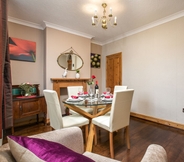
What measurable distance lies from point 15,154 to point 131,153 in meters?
1.73

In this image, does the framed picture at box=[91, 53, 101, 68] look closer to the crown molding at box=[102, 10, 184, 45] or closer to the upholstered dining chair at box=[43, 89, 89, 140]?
the crown molding at box=[102, 10, 184, 45]

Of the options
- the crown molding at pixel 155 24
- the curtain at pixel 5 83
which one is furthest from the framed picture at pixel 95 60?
the curtain at pixel 5 83

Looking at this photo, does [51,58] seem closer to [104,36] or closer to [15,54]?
[15,54]

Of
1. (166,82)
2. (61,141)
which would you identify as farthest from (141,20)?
(61,141)

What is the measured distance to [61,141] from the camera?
3.07 ft

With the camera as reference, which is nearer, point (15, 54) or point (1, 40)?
A: point (1, 40)

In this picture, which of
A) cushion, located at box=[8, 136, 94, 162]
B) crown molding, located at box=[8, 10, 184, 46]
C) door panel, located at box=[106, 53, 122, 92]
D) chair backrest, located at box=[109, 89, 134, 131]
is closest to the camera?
cushion, located at box=[8, 136, 94, 162]

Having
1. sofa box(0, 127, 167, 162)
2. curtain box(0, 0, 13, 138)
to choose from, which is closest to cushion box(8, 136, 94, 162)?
sofa box(0, 127, 167, 162)

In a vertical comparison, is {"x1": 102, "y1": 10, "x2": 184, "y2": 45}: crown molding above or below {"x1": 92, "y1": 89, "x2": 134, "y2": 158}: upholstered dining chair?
above

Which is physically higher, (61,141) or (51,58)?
(51,58)

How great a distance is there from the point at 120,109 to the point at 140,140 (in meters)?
0.96

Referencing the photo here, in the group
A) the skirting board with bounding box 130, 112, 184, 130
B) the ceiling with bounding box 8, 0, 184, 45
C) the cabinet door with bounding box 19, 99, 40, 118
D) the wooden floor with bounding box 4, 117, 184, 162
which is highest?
the ceiling with bounding box 8, 0, 184, 45

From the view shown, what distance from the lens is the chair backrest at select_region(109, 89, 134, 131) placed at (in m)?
1.60

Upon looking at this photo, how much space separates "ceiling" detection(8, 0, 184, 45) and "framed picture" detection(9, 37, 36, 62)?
53 centimetres
